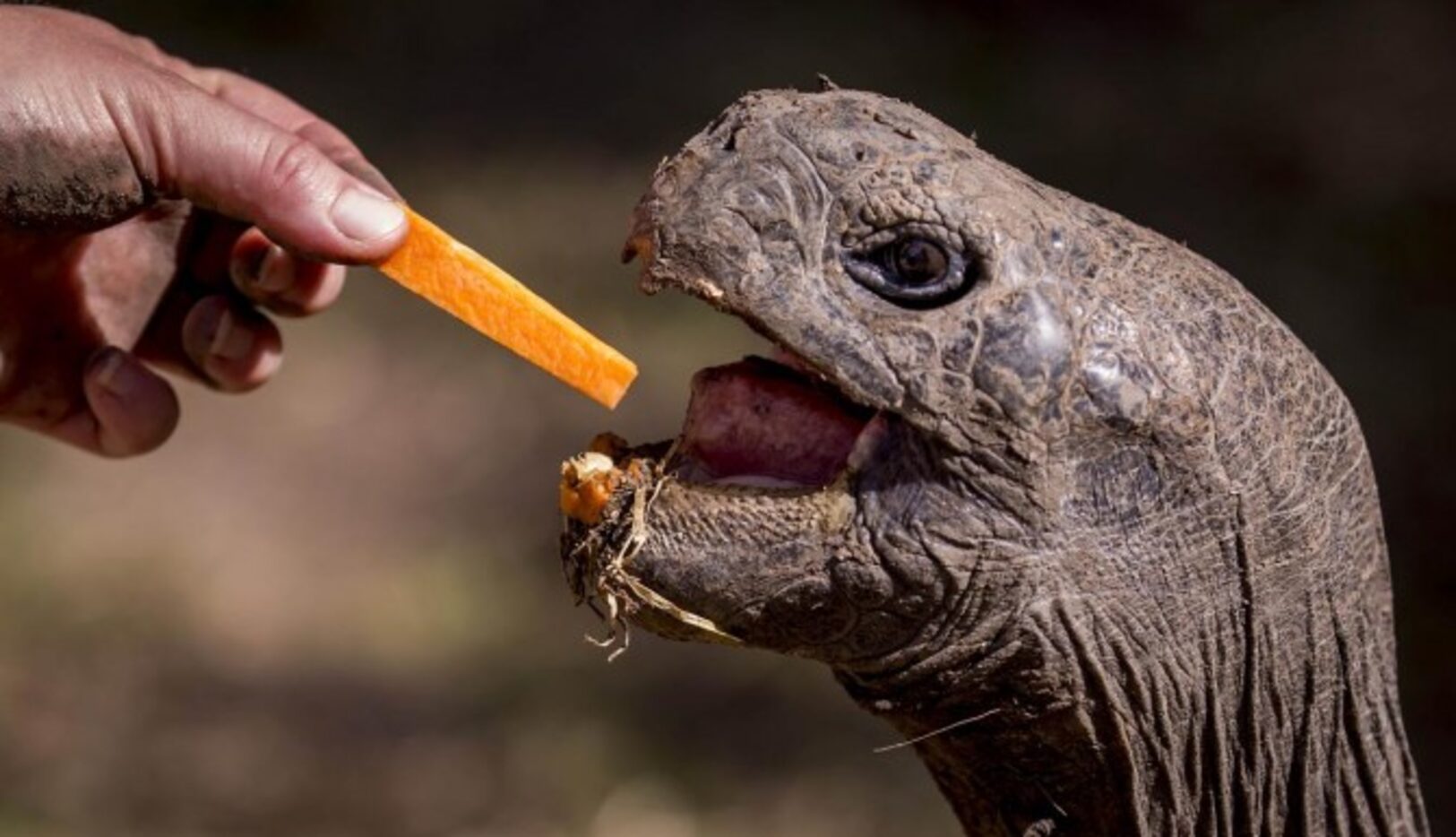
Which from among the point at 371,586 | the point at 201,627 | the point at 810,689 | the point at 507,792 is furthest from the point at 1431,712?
the point at 201,627

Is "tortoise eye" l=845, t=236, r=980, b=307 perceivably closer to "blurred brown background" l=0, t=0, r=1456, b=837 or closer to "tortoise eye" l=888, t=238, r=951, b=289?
"tortoise eye" l=888, t=238, r=951, b=289

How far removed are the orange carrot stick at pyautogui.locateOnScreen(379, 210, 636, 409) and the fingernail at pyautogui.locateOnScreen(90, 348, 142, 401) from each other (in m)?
0.85

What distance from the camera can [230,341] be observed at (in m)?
2.85

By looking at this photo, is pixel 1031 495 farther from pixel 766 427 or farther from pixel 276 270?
pixel 276 270

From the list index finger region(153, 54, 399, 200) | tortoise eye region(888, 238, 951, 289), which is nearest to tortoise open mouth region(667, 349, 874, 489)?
tortoise eye region(888, 238, 951, 289)

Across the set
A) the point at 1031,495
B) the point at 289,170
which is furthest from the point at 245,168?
the point at 1031,495

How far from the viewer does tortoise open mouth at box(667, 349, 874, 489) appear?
167 centimetres

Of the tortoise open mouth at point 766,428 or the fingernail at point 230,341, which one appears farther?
the fingernail at point 230,341

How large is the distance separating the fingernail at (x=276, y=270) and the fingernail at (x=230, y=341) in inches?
5.1

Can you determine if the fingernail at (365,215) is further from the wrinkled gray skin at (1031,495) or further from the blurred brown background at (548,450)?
the blurred brown background at (548,450)

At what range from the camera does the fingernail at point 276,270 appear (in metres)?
2.71

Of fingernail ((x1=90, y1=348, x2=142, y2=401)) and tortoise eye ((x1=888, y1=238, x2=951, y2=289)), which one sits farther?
fingernail ((x1=90, y1=348, x2=142, y2=401))

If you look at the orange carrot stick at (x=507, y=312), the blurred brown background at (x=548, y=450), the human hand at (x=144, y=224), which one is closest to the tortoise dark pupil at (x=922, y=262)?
the orange carrot stick at (x=507, y=312)

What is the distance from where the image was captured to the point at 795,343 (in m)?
1.59
